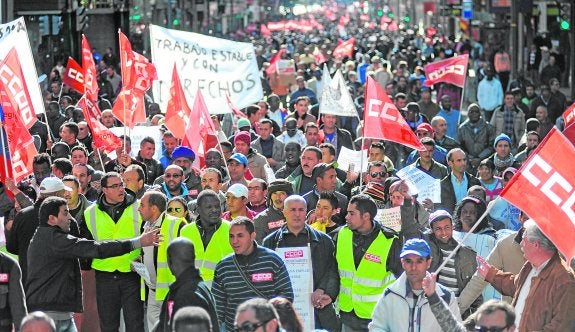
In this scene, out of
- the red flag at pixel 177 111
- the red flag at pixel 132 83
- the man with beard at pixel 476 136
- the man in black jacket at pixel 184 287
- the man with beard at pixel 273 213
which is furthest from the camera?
the man with beard at pixel 476 136

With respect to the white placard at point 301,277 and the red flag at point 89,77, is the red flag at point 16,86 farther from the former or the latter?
the white placard at point 301,277

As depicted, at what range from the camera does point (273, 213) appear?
11984 millimetres

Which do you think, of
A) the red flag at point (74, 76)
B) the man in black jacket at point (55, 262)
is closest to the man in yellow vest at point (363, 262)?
the man in black jacket at point (55, 262)

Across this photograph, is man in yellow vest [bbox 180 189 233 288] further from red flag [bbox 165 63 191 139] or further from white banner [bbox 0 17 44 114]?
red flag [bbox 165 63 191 139]

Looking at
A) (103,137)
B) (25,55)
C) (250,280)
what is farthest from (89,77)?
(250,280)

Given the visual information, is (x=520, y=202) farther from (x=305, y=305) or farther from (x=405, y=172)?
(x=405, y=172)

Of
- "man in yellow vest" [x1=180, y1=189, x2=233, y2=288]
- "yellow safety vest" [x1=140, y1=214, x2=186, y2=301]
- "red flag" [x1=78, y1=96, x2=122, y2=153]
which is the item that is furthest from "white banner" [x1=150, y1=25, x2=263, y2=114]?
"man in yellow vest" [x1=180, y1=189, x2=233, y2=288]

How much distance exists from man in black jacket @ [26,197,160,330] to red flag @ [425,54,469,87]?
39.9ft

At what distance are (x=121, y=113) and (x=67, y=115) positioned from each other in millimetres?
3267

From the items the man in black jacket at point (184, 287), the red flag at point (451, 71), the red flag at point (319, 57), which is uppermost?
the man in black jacket at point (184, 287)

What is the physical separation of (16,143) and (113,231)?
293 cm

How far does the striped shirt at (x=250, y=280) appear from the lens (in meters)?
9.70

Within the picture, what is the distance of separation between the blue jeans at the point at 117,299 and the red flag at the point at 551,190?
11.5 ft

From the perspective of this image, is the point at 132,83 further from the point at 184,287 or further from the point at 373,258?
the point at 184,287
